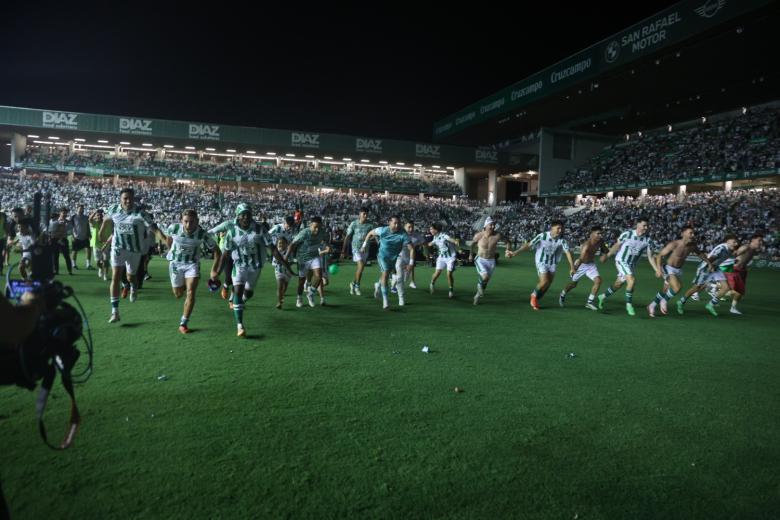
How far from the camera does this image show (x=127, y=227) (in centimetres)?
811

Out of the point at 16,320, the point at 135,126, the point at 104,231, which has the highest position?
the point at 135,126

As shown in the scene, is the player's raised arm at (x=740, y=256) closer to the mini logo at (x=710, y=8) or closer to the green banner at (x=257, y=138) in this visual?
the mini logo at (x=710, y=8)

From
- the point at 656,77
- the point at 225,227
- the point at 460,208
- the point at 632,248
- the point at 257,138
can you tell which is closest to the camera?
the point at 225,227

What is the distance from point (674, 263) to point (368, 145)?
46.4 m

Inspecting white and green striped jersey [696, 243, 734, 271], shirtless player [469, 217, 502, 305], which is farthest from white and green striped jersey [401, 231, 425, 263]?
white and green striped jersey [696, 243, 734, 271]

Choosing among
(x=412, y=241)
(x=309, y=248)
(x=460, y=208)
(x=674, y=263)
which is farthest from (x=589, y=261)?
(x=460, y=208)

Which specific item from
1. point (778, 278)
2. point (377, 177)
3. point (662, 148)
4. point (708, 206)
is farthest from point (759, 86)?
point (377, 177)

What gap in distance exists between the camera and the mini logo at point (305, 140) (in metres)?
52.5

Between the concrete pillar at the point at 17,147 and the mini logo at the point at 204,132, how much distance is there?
18.6 m

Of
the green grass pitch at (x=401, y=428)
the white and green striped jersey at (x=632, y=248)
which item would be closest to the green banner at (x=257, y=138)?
the white and green striped jersey at (x=632, y=248)

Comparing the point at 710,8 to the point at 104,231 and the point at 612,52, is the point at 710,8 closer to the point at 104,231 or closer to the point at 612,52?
the point at 612,52

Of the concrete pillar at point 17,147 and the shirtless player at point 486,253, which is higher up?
the concrete pillar at point 17,147

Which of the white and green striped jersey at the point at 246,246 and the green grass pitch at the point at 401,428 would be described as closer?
the green grass pitch at the point at 401,428

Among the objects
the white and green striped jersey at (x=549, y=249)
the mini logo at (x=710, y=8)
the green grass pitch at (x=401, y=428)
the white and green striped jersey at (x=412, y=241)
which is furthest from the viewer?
the mini logo at (x=710, y=8)
